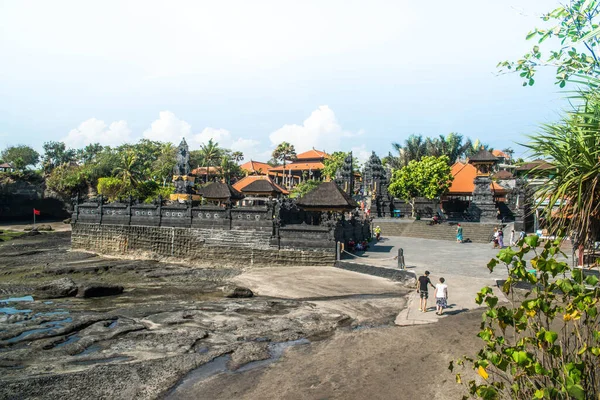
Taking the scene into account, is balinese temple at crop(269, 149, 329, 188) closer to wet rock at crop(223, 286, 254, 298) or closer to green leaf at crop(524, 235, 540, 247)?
wet rock at crop(223, 286, 254, 298)

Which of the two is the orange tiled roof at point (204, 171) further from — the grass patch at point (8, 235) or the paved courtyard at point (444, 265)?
the paved courtyard at point (444, 265)

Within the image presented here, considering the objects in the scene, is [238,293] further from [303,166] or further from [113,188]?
[303,166]

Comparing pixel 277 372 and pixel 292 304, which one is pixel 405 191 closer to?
pixel 292 304

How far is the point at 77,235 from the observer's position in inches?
1522

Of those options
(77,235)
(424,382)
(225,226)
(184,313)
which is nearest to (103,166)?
(77,235)

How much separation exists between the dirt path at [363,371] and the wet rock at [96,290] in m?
11.9

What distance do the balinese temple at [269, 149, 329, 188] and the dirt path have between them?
225ft

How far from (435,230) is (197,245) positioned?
69.3 ft

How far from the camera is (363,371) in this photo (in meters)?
10.6

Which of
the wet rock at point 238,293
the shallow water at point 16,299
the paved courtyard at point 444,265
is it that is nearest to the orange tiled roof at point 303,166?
the paved courtyard at point 444,265

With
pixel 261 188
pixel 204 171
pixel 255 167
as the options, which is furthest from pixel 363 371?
pixel 255 167

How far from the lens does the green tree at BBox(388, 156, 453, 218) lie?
4525cm

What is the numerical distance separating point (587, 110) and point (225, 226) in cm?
2574

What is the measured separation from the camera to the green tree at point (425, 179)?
45.2 m
